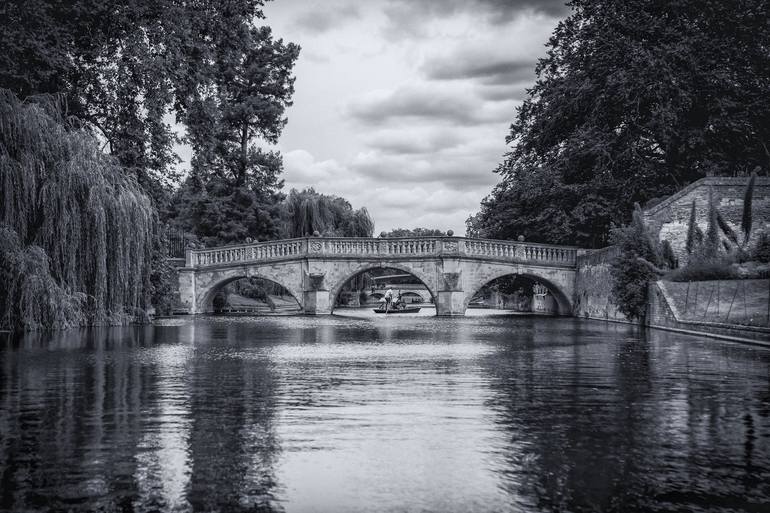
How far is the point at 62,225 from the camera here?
55.5 feet

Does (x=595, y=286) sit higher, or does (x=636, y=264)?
(x=636, y=264)

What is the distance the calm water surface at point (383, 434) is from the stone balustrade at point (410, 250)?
2055 centimetres

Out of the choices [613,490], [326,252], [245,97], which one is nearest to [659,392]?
[613,490]

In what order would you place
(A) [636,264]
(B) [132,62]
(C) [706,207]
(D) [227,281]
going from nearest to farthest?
1. (B) [132,62]
2. (A) [636,264]
3. (C) [706,207]
4. (D) [227,281]

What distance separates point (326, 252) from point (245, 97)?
12.6m

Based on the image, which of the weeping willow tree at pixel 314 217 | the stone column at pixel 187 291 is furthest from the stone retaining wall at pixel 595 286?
the weeping willow tree at pixel 314 217

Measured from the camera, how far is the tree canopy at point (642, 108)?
29234 mm

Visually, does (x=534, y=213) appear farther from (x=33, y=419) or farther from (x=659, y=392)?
(x=33, y=419)

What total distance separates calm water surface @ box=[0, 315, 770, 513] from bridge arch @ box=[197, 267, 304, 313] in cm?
2112

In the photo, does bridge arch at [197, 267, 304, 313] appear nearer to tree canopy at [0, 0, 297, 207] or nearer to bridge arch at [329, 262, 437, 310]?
bridge arch at [329, 262, 437, 310]

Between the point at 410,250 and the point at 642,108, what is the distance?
10.4 meters

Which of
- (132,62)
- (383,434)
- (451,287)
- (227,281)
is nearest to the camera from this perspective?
(383,434)

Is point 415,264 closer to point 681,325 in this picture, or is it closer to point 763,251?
point 681,325

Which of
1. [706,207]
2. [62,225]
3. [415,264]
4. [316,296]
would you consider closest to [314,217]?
[316,296]
